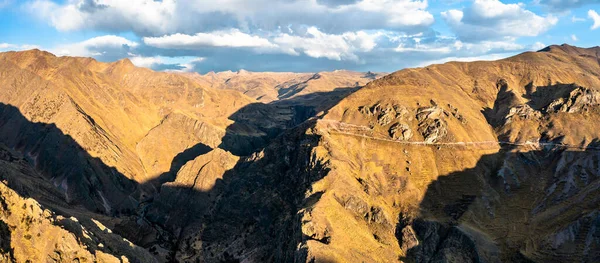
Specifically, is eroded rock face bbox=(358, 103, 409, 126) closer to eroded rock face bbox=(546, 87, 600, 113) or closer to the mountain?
the mountain

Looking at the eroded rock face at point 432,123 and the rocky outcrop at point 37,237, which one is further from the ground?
the eroded rock face at point 432,123

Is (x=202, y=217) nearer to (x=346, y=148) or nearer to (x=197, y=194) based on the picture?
(x=197, y=194)

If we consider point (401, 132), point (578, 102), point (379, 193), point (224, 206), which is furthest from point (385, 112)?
point (578, 102)

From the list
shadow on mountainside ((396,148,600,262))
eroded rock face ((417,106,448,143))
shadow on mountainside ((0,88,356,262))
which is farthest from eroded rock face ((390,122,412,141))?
shadow on mountainside ((0,88,356,262))

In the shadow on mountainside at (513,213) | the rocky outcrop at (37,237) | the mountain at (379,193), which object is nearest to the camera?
the rocky outcrop at (37,237)

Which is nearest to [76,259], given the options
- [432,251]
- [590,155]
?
[432,251]

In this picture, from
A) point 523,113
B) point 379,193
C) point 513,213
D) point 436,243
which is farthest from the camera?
point 523,113

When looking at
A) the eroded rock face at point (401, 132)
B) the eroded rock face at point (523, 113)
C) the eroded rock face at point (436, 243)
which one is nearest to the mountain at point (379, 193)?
the eroded rock face at point (436, 243)

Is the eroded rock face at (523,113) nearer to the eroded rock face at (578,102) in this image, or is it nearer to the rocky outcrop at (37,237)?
the eroded rock face at (578,102)

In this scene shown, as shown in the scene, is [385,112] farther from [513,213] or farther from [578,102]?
[578,102]
